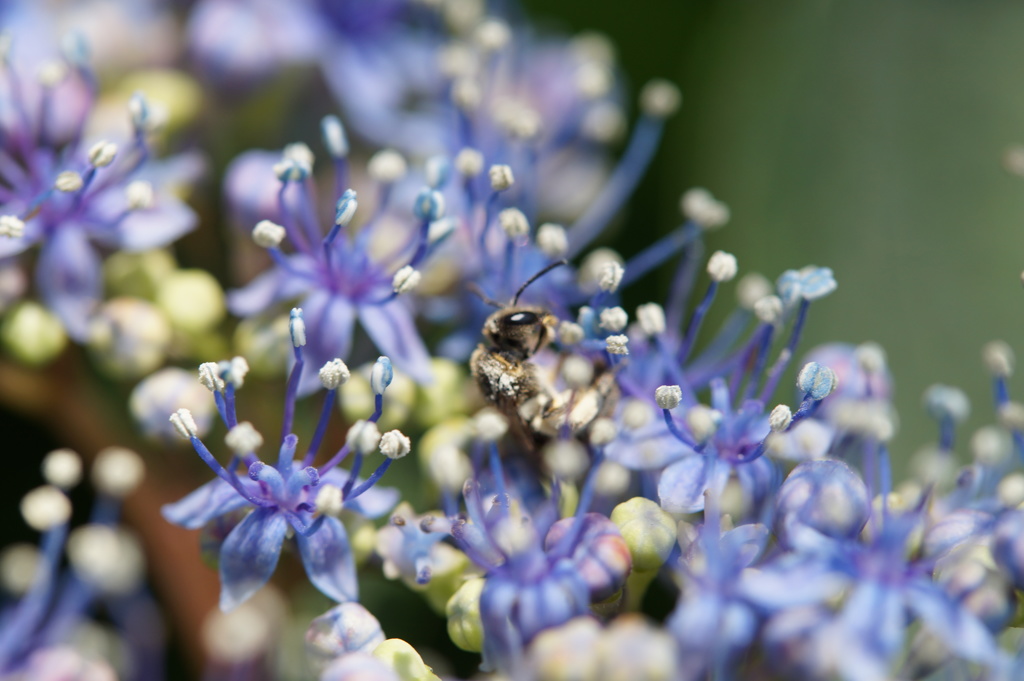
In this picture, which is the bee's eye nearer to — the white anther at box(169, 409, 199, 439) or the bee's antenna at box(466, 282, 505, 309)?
the bee's antenna at box(466, 282, 505, 309)

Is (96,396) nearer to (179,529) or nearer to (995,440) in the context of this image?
(179,529)

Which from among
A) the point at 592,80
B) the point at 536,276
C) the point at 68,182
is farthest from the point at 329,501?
the point at 592,80

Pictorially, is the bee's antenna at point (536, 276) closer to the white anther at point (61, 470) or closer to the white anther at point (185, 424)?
the white anther at point (185, 424)

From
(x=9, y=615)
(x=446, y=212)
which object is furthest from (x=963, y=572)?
(x=9, y=615)

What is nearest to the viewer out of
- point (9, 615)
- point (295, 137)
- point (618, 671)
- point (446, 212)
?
point (618, 671)

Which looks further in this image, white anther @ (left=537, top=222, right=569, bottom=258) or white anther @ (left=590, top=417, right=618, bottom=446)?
white anther @ (left=537, top=222, right=569, bottom=258)

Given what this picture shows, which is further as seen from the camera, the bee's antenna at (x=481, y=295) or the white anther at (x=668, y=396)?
the bee's antenna at (x=481, y=295)

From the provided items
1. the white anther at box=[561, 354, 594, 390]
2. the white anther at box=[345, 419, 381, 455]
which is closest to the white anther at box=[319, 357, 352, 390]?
the white anther at box=[345, 419, 381, 455]

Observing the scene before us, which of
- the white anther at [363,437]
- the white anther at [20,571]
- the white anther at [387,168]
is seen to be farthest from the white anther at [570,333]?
the white anther at [20,571]
